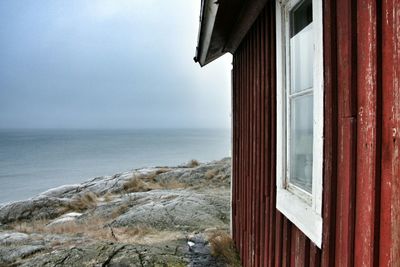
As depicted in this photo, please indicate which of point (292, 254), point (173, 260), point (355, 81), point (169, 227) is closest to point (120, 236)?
point (169, 227)

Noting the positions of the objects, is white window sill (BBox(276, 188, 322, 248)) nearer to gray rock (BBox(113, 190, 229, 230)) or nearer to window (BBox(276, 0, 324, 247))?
window (BBox(276, 0, 324, 247))

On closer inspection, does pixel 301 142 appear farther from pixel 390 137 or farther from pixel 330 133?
pixel 390 137

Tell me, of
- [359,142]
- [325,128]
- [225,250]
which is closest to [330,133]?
[325,128]

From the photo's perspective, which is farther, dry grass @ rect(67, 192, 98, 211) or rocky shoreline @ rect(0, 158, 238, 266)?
dry grass @ rect(67, 192, 98, 211)

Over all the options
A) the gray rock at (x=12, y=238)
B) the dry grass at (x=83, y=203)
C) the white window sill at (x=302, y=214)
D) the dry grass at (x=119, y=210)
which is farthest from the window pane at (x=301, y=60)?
the dry grass at (x=83, y=203)

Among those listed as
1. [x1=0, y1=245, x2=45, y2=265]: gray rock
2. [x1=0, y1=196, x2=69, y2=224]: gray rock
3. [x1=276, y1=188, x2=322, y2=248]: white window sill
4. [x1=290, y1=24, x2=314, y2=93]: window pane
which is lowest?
[x1=0, y1=196, x2=69, y2=224]: gray rock

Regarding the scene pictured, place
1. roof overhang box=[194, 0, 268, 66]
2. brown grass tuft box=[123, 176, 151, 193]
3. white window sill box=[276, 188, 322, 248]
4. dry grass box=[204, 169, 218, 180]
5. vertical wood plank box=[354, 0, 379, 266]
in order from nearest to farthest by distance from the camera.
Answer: vertical wood plank box=[354, 0, 379, 266], white window sill box=[276, 188, 322, 248], roof overhang box=[194, 0, 268, 66], brown grass tuft box=[123, 176, 151, 193], dry grass box=[204, 169, 218, 180]

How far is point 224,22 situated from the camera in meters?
3.30

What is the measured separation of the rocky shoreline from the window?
8.62 feet

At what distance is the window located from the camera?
64.4 inches

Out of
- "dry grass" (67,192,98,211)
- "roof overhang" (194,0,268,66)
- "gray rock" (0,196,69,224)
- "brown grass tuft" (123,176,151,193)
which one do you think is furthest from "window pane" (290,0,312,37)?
"brown grass tuft" (123,176,151,193)

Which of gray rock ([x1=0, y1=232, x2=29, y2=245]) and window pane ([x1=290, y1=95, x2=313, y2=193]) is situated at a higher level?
window pane ([x1=290, y1=95, x2=313, y2=193])

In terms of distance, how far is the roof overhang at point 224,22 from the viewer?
8.80 ft

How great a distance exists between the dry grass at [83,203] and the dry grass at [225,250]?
254 inches
